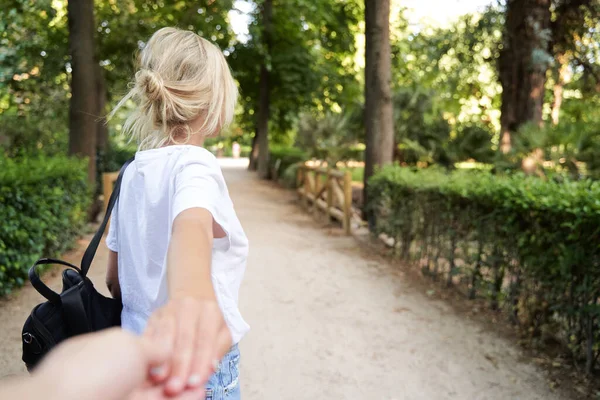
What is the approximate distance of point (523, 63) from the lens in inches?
449

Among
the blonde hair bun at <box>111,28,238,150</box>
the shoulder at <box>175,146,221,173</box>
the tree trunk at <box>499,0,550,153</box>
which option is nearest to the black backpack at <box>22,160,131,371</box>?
the blonde hair bun at <box>111,28,238,150</box>

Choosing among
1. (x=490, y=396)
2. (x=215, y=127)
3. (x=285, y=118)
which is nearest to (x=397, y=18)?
(x=285, y=118)

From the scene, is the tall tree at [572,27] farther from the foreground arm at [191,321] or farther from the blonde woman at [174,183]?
the foreground arm at [191,321]

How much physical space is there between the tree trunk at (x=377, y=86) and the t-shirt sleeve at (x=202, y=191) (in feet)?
32.7

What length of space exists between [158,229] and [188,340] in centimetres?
77

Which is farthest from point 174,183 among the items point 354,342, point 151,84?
point 354,342

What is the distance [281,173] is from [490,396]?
19.2 metres

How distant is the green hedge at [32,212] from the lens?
19.4ft

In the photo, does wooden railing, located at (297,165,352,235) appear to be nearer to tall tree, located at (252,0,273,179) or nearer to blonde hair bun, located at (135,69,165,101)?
tall tree, located at (252,0,273,179)

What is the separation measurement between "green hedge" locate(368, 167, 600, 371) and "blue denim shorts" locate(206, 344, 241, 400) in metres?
3.36

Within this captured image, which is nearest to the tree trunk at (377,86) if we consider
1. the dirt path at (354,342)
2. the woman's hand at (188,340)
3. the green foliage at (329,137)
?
the dirt path at (354,342)

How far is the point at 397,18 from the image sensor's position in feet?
62.1

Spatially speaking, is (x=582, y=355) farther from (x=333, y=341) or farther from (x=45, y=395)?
(x=45, y=395)

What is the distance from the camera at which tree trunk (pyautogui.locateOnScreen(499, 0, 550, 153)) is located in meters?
11.2
